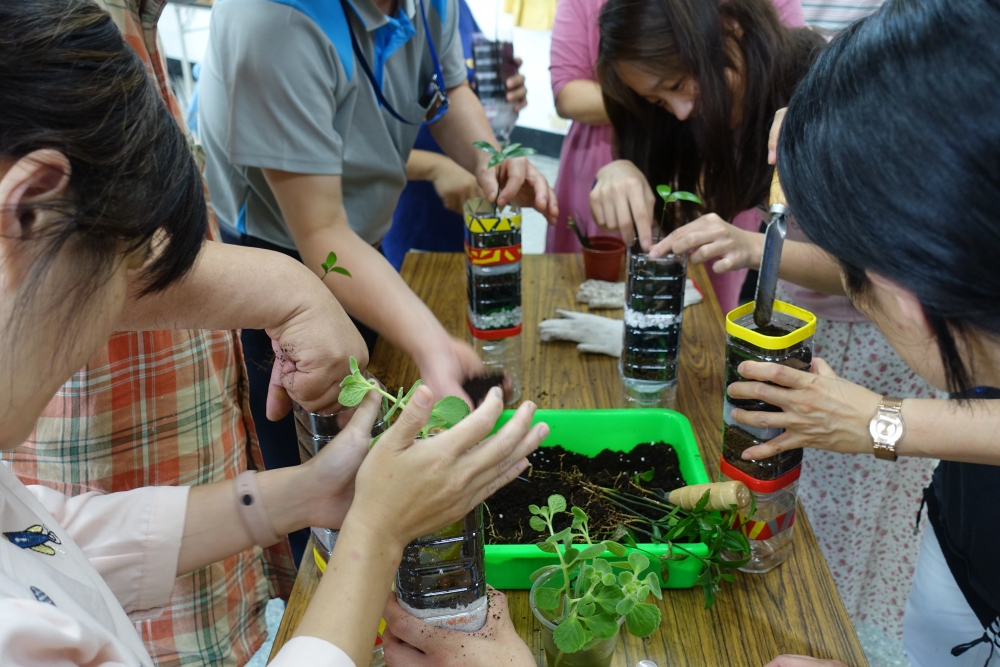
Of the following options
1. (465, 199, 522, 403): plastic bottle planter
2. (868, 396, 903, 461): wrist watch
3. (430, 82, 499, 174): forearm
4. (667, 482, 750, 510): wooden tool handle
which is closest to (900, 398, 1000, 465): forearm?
(868, 396, 903, 461): wrist watch

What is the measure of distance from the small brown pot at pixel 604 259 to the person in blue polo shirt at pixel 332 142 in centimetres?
18

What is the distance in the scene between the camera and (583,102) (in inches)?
84.8

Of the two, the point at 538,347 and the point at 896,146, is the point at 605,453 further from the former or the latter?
the point at 896,146

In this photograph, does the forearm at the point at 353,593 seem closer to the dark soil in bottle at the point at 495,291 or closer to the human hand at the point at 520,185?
the dark soil in bottle at the point at 495,291

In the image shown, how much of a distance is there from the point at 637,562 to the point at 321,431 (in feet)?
1.54

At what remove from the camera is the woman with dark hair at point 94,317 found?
1.82ft

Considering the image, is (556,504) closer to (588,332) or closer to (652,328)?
(652,328)

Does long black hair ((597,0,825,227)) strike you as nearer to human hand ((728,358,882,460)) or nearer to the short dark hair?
human hand ((728,358,882,460))

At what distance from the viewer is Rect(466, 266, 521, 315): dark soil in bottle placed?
4.87 feet

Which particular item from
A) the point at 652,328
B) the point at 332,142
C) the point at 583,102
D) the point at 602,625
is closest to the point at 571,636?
the point at 602,625

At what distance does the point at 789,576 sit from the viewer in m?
1.02

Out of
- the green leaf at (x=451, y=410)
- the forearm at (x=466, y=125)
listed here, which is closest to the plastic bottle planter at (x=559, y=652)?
the green leaf at (x=451, y=410)

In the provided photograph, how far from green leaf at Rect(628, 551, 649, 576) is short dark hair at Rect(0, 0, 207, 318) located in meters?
0.62

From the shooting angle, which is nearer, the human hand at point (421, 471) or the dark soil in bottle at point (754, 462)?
the human hand at point (421, 471)
